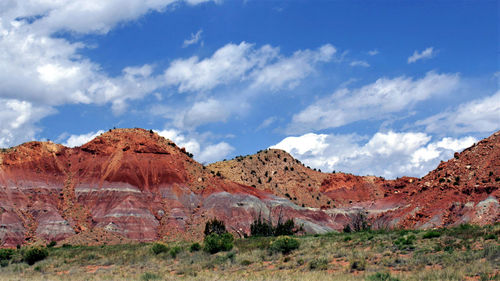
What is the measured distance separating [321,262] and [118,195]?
188 ft

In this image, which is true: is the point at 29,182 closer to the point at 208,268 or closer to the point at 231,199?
the point at 231,199

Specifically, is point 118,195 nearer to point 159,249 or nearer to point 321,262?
point 159,249

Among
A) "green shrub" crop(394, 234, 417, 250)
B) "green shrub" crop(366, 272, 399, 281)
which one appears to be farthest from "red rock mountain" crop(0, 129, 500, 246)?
"green shrub" crop(366, 272, 399, 281)

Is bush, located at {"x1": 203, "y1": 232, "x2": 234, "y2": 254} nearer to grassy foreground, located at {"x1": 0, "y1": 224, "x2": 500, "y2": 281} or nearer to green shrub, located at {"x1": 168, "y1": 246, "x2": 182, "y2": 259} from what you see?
grassy foreground, located at {"x1": 0, "y1": 224, "x2": 500, "y2": 281}

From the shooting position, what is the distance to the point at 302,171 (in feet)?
424

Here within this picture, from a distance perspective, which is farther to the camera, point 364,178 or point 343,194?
point 364,178

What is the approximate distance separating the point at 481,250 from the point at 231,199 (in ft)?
214

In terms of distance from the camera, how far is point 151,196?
272 ft

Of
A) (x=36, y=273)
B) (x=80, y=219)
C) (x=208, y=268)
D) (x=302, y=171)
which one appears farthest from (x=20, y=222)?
(x=302, y=171)

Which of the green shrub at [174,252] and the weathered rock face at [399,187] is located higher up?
the weathered rock face at [399,187]

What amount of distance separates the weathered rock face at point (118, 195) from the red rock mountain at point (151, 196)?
0.56 ft

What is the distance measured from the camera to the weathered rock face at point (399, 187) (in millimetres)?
66500

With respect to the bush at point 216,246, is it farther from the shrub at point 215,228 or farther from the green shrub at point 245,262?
the shrub at point 215,228

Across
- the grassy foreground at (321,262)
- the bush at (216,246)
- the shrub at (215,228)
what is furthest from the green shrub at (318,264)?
the shrub at (215,228)
